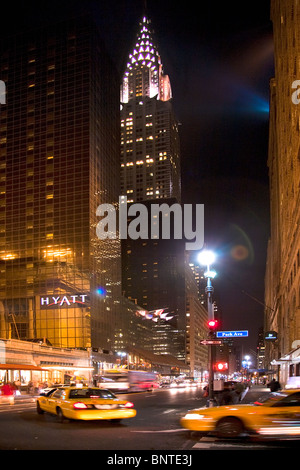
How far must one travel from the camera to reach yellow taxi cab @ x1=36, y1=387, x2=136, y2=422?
1566cm

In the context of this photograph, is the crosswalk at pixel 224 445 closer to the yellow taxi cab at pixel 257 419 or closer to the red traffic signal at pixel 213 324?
the yellow taxi cab at pixel 257 419

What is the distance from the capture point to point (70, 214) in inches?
3816

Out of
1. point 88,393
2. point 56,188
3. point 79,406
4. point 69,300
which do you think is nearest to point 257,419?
point 79,406

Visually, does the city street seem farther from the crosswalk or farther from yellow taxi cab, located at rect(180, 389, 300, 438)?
yellow taxi cab, located at rect(180, 389, 300, 438)

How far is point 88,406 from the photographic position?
1584 centimetres

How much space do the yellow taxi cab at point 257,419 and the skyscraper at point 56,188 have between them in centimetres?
8150

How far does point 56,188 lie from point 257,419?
90612 millimetres

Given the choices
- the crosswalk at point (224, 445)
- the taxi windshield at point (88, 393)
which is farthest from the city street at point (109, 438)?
the taxi windshield at point (88, 393)

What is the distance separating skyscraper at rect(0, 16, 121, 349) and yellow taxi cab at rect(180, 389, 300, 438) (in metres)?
81.5

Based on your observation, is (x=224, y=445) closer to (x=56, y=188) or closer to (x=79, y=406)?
(x=79, y=406)

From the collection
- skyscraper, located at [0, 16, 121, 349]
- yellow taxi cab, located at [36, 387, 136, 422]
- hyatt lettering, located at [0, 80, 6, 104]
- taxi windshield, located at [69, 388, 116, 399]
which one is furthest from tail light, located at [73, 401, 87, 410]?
hyatt lettering, located at [0, 80, 6, 104]

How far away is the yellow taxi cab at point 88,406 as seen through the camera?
15.7 metres

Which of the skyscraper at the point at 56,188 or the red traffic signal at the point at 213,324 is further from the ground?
the skyscraper at the point at 56,188
